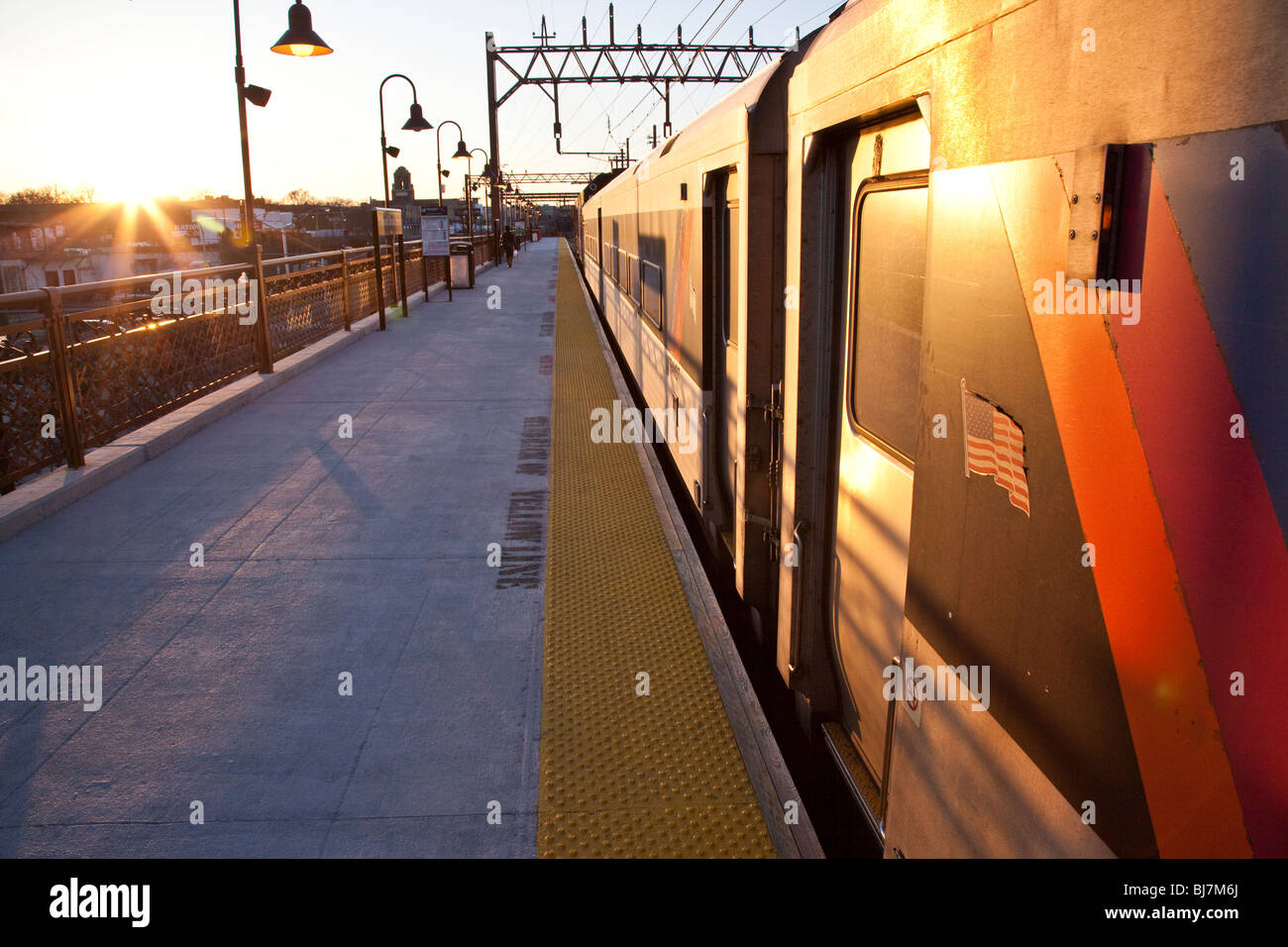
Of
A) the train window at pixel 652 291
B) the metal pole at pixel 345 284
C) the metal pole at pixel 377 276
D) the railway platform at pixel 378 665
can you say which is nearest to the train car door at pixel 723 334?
the railway platform at pixel 378 665

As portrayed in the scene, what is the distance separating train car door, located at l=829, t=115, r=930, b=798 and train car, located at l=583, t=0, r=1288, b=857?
0.6 inches

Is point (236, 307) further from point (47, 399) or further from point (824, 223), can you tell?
point (824, 223)

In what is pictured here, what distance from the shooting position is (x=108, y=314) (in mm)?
7727

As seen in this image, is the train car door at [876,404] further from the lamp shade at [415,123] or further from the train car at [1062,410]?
the lamp shade at [415,123]

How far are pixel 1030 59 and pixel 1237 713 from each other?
3.72ft

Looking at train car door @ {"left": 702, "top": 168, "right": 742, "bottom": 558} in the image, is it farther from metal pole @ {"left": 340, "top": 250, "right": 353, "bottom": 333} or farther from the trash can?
the trash can

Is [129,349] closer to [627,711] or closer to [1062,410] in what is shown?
[627,711]

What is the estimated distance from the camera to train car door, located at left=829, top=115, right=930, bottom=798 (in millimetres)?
2512

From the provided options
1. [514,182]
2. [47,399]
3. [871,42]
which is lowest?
[47,399]

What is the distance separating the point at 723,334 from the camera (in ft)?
16.4

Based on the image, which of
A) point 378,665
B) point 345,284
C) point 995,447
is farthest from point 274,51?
point 995,447

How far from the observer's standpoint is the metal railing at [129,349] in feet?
20.6

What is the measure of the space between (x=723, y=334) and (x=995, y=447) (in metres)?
3.33
